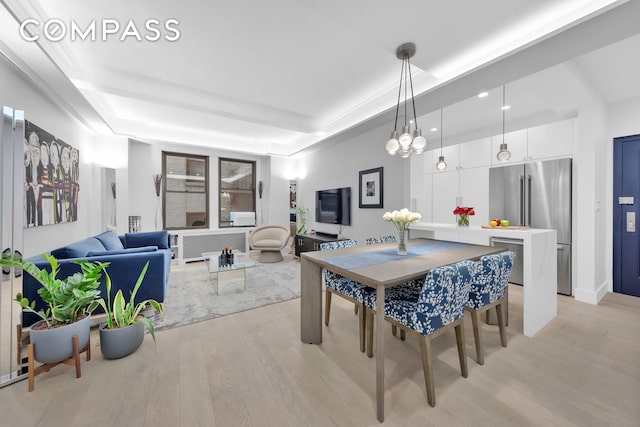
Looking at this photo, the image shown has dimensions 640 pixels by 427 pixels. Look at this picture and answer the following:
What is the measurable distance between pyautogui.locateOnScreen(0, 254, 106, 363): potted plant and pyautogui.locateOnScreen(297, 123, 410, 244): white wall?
3.68m

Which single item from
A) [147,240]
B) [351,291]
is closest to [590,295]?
[351,291]

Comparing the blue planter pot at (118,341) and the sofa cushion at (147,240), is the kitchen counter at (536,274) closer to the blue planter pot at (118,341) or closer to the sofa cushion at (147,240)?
the blue planter pot at (118,341)

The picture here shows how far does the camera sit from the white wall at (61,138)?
2.32 metres

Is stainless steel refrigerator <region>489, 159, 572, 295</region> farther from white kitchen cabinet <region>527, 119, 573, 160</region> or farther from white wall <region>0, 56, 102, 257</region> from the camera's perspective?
white wall <region>0, 56, 102, 257</region>

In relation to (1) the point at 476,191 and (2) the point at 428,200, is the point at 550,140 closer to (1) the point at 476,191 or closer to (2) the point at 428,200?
(1) the point at 476,191

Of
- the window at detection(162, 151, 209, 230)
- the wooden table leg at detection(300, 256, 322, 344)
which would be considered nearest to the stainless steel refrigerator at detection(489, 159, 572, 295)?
the wooden table leg at detection(300, 256, 322, 344)

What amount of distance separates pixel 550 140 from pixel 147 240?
249 inches

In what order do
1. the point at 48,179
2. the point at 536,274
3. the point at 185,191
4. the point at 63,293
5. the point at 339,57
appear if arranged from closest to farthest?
1. the point at 63,293
2. the point at 536,274
3. the point at 339,57
4. the point at 48,179
5. the point at 185,191

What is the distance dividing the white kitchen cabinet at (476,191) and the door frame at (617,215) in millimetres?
1450

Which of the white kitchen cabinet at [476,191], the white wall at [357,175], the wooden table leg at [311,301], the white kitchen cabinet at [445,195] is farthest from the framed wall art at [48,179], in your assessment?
the white kitchen cabinet at [476,191]

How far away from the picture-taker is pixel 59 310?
71.7 inches

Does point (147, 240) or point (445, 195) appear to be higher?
point (445, 195)

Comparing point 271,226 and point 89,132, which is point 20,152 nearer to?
point 89,132

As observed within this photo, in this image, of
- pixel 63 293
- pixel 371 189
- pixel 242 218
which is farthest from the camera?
pixel 242 218
